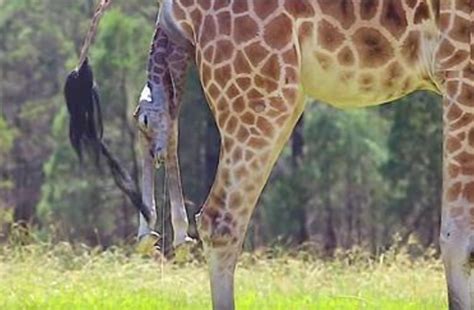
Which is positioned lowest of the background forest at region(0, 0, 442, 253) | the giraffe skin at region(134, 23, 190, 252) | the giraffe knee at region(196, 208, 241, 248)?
the background forest at region(0, 0, 442, 253)

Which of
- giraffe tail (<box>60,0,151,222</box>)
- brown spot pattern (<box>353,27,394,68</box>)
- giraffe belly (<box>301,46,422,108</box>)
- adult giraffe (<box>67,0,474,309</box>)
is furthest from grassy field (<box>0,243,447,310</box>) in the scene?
brown spot pattern (<box>353,27,394,68</box>)

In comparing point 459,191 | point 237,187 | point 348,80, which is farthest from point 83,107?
point 459,191

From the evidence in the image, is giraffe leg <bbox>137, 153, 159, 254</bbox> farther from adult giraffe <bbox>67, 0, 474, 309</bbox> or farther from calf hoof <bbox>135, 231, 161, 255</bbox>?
adult giraffe <bbox>67, 0, 474, 309</bbox>

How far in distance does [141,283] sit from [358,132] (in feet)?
39.6

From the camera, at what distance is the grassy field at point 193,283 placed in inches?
265

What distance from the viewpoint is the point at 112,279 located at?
8242mm

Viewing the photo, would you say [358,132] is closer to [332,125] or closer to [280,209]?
[332,125]

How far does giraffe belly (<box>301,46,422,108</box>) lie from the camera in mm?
5176

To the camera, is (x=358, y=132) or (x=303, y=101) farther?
(x=358, y=132)

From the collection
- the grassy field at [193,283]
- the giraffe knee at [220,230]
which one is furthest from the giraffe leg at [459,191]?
the grassy field at [193,283]

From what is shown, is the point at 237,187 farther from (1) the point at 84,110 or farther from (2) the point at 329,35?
(1) the point at 84,110

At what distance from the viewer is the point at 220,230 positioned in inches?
201

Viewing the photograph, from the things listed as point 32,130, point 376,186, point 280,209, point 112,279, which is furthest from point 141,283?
point 32,130

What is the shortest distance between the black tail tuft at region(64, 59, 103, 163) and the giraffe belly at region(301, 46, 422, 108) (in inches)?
52.3
